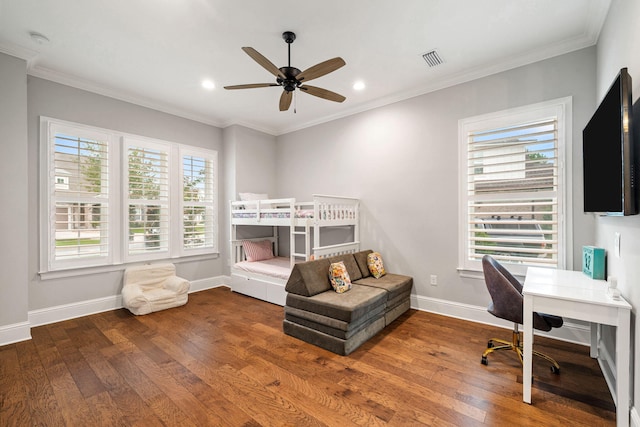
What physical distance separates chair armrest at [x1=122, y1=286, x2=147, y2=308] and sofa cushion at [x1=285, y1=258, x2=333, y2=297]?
2.00 metres

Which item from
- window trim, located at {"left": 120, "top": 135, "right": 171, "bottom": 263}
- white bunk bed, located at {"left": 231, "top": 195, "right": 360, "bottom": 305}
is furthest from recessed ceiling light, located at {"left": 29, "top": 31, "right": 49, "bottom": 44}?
white bunk bed, located at {"left": 231, "top": 195, "right": 360, "bottom": 305}

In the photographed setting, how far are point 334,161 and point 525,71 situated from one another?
266 centimetres

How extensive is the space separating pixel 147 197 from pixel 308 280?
2.86m

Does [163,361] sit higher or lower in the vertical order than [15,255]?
lower

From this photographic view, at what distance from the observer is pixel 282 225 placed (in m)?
4.02

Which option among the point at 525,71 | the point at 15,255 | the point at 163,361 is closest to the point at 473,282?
the point at 525,71

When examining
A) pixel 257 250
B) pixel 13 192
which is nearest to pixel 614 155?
pixel 257 250

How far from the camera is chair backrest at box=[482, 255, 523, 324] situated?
228cm

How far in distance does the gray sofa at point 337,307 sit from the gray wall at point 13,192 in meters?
2.75

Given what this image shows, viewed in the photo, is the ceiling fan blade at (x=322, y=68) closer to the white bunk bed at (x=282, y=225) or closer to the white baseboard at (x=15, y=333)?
the white bunk bed at (x=282, y=225)

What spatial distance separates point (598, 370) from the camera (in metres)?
2.28

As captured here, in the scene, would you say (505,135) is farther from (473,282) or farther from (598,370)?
(598,370)

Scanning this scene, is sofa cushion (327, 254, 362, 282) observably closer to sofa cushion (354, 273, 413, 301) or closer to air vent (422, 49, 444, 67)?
sofa cushion (354, 273, 413, 301)

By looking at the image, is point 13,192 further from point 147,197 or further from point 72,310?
point 72,310
